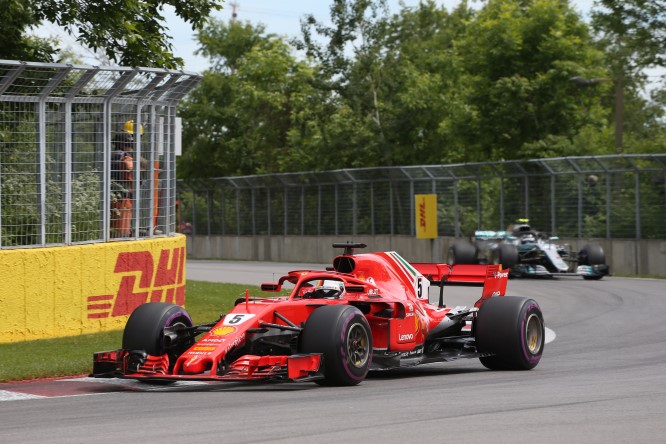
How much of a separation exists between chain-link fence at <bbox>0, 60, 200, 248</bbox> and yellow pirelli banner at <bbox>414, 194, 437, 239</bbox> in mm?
16808

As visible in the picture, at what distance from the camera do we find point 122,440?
8.09 m

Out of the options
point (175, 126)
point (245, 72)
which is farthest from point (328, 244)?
point (175, 126)

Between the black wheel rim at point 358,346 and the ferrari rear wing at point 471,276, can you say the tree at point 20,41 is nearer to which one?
the ferrari rear wing at point 471,276

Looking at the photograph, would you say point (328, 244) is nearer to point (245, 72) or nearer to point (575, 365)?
point (245, 72)

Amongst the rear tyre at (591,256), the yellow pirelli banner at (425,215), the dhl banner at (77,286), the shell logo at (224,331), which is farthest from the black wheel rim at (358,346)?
the yellow pirelli banner at (425,215)

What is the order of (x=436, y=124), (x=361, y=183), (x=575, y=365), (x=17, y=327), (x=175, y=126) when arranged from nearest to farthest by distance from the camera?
(x=575, y=365)
(x=17, y=327)
(x=175, y=126)
(x=361, y=183)
(x=436, y=124)

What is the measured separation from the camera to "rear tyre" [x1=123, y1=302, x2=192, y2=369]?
11484 mm

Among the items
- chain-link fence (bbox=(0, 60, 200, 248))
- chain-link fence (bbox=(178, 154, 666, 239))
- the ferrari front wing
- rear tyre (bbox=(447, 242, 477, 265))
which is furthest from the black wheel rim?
chain-link fence (bbox=(178, 154, 666, 239))

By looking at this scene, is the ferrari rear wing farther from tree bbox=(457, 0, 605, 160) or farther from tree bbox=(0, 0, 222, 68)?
tree bbox=(457, 0, 605, 160)

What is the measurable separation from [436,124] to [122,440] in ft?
120

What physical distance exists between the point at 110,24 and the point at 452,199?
20884 mm

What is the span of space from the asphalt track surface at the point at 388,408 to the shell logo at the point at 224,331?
51cm

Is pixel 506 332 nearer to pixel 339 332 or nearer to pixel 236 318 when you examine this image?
pixel 339 332

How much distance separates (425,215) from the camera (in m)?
35.1
